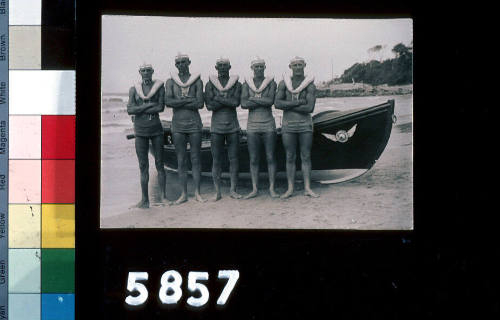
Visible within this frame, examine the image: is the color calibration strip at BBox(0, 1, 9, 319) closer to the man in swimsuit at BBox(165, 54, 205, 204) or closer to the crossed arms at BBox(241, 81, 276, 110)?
the man in swimsuit at BBox(165, 54, 205, 204)

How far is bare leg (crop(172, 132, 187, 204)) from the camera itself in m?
2.49

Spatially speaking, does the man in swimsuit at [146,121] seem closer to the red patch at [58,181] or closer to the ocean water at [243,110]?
the ocean water at [243,110]

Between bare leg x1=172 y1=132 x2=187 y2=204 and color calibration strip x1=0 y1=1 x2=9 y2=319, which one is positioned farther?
bare leg x1=172 y1=132 x2=187 y2=204

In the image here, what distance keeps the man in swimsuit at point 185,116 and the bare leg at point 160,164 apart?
8cm

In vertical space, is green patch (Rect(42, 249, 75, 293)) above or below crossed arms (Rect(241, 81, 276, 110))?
below

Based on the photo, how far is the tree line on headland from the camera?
2473mm

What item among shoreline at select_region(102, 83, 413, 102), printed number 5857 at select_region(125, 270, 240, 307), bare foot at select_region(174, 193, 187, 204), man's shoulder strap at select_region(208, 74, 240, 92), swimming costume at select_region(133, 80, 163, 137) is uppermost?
man's shoulder strap at select_region(208, 74, 240, 92)

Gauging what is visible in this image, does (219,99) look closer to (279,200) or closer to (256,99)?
(256,99)

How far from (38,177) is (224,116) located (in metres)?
0.97

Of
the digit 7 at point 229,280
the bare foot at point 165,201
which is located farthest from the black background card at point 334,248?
the bare foot at point 165,201

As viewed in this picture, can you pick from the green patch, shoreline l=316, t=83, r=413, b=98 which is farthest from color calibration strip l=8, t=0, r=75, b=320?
shoreline l=316, t=83, r=413, b=98

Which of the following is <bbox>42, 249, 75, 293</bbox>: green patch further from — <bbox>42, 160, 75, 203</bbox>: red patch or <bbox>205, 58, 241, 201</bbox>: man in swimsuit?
<bbox>205, 58, 241, 201</bbox>: man in swimsuit

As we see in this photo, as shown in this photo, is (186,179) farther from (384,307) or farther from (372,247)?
(384,307)

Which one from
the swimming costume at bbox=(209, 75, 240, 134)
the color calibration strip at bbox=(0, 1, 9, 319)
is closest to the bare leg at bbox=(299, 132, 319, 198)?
the swimming costume at bbox=(209, 75, 240, 134)
